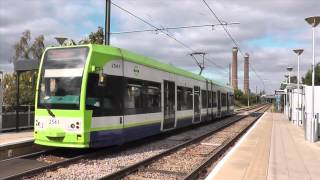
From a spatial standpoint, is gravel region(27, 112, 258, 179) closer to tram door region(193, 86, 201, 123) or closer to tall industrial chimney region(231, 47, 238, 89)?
tram door region(193, 86, 201, 123)

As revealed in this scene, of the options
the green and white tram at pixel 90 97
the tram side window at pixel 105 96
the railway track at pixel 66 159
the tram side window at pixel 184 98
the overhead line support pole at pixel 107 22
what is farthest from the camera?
the tram side window at pixel 184 98

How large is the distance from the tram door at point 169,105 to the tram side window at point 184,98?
1.06 m

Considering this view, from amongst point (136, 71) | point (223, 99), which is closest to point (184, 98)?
point (136, 71)

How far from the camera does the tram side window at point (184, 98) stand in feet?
73.8

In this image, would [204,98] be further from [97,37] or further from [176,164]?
[176,164]

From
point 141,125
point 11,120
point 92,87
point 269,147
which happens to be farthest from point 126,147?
point 11,120

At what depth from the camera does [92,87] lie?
13.4 meters

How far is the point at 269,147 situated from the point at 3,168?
30.7 feet

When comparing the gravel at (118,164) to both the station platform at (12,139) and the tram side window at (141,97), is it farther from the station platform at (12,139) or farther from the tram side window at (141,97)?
the station platform at (12,139)

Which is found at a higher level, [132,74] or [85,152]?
[132,74]

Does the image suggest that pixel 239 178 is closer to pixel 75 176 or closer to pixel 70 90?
pixel 75 176

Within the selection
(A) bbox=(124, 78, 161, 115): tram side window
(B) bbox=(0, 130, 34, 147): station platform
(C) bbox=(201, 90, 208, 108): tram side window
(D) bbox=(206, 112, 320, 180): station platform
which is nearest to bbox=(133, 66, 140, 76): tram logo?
(A) bbox=(124, 78, 161, 115): tram side window

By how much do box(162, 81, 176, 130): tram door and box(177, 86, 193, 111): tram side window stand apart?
3.47 feet

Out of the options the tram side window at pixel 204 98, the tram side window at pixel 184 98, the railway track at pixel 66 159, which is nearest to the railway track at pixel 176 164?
the railway track at pixel 66 159
